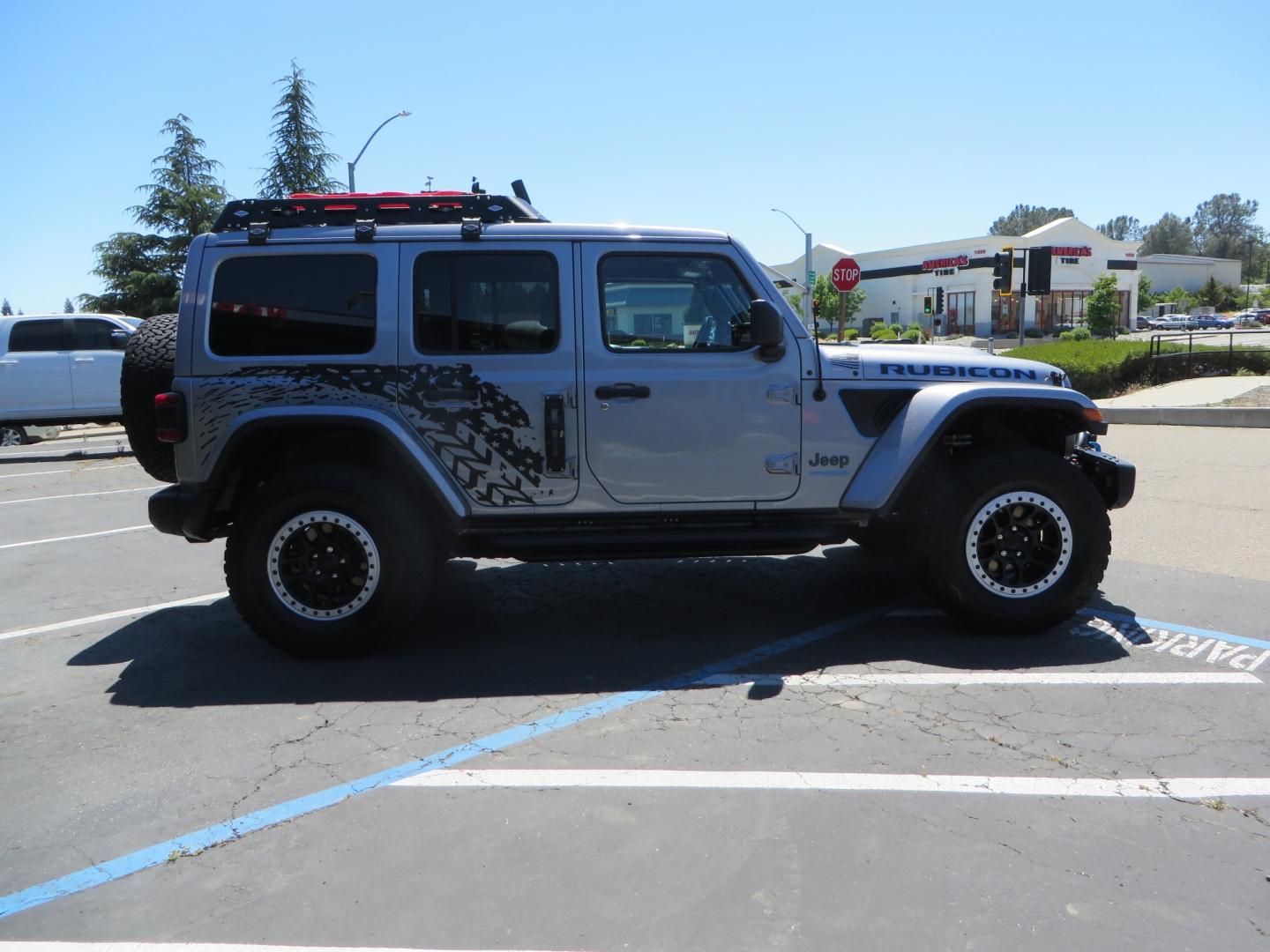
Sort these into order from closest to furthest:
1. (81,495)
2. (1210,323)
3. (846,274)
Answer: (81,495) < (846,274) < (1210,323)

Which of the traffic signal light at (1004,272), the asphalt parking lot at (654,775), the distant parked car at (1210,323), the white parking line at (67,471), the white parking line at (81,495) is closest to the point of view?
the asphalt parking lot at (654,775)

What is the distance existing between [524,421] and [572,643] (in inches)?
48.2

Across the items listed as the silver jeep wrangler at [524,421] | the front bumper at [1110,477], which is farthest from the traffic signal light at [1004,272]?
the silver jeep wrangler at [524,421]

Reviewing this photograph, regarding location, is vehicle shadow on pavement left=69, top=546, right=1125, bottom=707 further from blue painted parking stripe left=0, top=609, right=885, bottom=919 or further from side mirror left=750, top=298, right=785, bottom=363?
side mirror left=750, top=298, right=785, bottom=363

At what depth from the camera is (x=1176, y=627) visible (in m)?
5.28

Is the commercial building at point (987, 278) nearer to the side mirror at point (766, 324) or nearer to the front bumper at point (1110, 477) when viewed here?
the front bumper at point (1110, 477)

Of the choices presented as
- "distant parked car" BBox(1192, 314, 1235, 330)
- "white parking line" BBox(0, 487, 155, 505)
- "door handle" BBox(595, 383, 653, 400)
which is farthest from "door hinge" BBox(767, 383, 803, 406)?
"distant parked car" BBox(1192, 314, 1235, 330)

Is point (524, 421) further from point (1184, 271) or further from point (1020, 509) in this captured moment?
point (1184, 271)

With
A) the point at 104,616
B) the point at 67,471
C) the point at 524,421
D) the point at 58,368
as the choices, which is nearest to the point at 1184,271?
the point at 58,368

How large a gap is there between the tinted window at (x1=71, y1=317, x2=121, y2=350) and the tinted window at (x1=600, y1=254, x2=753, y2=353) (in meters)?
14.3

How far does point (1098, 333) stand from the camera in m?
53.7

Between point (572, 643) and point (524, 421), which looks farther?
point (572, 643)

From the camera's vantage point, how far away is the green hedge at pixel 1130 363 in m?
19.8

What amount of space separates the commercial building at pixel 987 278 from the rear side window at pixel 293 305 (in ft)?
200
